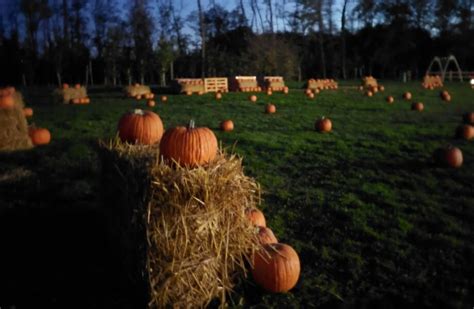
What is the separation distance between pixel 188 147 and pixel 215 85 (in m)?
24.9

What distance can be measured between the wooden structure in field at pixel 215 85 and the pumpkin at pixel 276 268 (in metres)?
23.9

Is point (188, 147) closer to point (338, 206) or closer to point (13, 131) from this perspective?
point (338, 206)

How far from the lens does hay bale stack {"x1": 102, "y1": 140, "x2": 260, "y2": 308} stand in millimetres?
2992

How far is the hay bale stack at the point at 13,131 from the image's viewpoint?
8336 millimetres

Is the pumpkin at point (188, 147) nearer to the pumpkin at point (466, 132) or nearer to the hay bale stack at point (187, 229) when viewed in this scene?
the hay bale stack at point (187, 229)

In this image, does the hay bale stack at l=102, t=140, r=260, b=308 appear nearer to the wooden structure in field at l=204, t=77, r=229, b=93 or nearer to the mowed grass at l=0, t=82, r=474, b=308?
the mowed grass at l=0, t=82, r=474, b=308

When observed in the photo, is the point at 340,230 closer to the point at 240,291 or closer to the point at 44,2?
the point at 240,291

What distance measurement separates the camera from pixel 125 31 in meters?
44.9

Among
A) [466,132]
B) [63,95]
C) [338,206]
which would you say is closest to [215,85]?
[63,95]

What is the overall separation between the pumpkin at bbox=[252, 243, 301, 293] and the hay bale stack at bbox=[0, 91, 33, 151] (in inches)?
279

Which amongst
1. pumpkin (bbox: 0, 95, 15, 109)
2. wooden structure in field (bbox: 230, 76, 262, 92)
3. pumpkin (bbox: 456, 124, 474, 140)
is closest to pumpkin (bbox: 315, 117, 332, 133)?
pumpkin (bbox: 456, 124, 474, 140)

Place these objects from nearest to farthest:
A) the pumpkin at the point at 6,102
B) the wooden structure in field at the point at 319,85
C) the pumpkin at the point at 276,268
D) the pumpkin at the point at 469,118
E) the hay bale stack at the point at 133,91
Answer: the pumpkin at the point at 276,268 < the pumpkin at the point at 6,102 < the pumpkin at the point at 469,118 < the hay bale stack at the point at 133,91 < the wooden structure in field at the point at 319,85

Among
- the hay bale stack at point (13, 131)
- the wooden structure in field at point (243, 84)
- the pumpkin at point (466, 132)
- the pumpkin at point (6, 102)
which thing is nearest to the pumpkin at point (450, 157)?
the pumpkin at point (466, 132)

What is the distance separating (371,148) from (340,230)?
12.7ft
